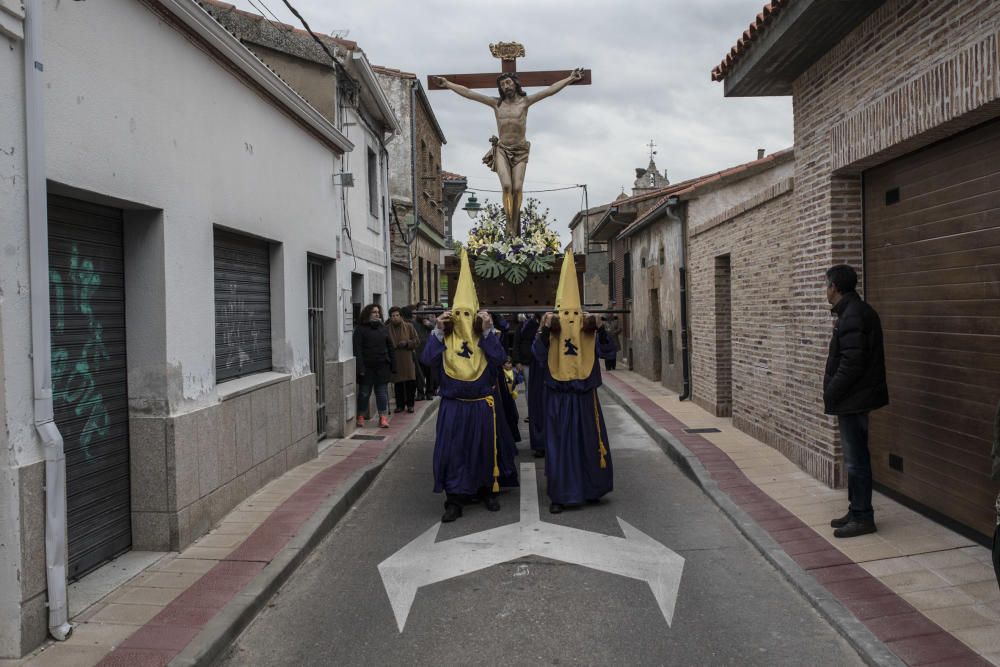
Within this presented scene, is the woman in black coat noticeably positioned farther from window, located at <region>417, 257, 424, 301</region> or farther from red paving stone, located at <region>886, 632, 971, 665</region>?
window, located at <region>417, 257, 424, 301</region>

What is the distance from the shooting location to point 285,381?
8.26m

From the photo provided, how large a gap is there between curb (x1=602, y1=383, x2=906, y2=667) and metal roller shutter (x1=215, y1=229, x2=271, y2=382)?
4.49 m

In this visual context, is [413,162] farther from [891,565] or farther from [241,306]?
[891,565]

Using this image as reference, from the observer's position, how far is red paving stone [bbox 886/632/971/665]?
373 cm

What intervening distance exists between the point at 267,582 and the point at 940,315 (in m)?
4.97

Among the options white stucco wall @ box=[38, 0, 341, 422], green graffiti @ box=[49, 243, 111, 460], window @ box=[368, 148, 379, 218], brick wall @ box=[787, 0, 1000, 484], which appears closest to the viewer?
white stucco wall @ box=[38, 0, 341, 422]

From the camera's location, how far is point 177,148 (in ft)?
19.5

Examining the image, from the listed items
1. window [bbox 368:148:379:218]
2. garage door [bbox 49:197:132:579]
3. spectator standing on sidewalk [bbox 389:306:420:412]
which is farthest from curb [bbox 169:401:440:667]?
window [bbox 368:148:379:218]

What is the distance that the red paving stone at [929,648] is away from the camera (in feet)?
12.2


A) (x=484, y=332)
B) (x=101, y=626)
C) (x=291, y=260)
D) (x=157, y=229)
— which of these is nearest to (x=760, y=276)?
(x=484, y=332)

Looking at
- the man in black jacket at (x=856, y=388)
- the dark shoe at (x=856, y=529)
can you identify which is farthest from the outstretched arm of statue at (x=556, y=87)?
the dark shoe at (x=856, y=529)

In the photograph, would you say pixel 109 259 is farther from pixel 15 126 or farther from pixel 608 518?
pixel 608 518

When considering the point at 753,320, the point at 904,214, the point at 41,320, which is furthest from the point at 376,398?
the point at 41,320

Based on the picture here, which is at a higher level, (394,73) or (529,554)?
(394,73)
